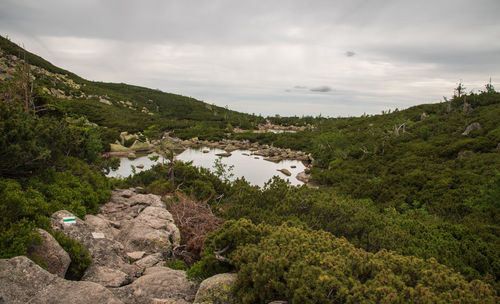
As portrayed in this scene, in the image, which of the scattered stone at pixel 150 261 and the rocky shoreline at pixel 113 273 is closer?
the rocky shoreline at pixel 113 273

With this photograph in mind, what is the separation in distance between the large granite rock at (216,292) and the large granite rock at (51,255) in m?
3.19

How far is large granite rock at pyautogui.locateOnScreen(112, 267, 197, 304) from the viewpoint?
5.59 m

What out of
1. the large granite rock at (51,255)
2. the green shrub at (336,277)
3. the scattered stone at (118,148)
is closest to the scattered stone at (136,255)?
the large granite rock at (51,255)

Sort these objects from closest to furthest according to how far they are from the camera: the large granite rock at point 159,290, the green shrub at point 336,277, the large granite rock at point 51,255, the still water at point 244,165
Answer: the green shrub at point 336,277 < the large granite rock at point 159,290 < the large granite rock at point 51,255 < the still water at point 244,165

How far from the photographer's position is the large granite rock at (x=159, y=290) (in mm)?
5586

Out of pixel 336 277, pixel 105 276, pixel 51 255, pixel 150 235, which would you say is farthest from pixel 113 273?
pixel 336 277

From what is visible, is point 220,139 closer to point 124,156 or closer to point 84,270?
point 124,156

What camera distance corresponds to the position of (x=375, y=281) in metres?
4.69

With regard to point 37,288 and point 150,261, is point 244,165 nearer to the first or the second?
point 150,261

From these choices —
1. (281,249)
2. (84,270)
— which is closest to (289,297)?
(281,249)

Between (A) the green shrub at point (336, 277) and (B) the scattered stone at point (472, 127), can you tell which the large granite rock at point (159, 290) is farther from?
(B) the scattered stone at point (472, 127)

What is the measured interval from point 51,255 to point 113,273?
54.8 inches

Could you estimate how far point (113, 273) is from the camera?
6.72 m

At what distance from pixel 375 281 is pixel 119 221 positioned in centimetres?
973
